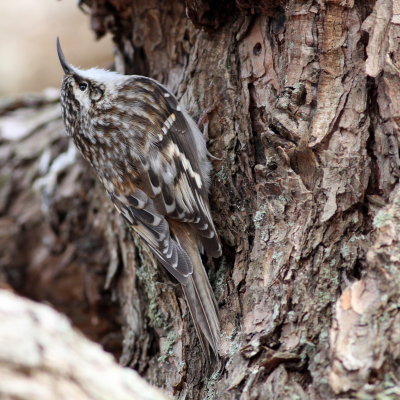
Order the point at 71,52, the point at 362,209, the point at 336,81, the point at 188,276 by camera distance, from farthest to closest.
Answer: the point at 71,52, the point at 188,276, the point at 336,81, the point at 362,209

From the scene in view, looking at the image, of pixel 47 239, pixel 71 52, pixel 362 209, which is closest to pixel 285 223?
pixel 362 209

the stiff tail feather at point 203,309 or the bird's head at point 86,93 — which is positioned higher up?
the bird's head at point 86,93

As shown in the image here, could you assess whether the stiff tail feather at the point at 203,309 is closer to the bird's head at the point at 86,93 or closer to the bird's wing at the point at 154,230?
the bird's wing at the point at 154,230

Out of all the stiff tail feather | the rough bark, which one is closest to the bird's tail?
the stiff tail feather

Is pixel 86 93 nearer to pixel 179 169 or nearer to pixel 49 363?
pixel 179 169

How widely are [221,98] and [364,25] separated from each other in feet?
1.89

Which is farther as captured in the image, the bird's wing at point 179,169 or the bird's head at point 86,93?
the bird's head at point 86,93

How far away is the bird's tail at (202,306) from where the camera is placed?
A: 1880 millimetres

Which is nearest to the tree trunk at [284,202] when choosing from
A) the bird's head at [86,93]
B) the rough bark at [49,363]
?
the bird's head at [86,93]

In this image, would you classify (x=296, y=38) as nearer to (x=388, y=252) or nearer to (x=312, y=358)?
(x=388, y=252)

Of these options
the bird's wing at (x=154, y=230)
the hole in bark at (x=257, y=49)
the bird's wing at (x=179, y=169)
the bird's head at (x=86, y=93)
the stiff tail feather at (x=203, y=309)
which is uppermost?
the hole in bark at (x=257, y=49)

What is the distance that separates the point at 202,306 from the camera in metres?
1.92

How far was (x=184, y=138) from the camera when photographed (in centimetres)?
229

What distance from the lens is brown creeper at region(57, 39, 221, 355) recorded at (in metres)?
2.05
